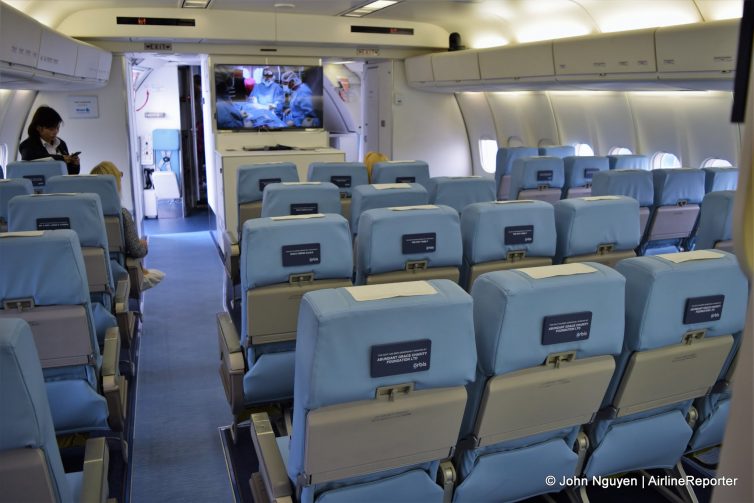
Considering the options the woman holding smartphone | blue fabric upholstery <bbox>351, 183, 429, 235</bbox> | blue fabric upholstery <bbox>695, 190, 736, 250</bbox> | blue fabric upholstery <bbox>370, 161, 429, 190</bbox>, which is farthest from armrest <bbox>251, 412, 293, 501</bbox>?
the woman holding smartphone

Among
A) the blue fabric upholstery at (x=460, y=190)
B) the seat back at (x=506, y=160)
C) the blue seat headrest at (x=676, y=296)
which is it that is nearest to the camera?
the blue seat headrest at (x=676, y=296)

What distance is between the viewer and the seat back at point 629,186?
5.10 m

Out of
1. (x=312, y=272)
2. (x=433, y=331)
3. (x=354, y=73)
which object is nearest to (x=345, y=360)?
(x=433, y=331)

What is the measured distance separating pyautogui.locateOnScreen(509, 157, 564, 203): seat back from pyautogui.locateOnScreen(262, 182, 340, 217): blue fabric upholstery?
2.70 m

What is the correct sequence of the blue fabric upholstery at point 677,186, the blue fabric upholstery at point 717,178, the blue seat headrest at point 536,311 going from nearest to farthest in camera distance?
the blue seat headrest at point 536,311, the blue fabric upholstery at point 677,186, the blue fabric upholstery at point 717,178

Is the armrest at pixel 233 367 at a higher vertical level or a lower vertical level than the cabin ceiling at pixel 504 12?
lower

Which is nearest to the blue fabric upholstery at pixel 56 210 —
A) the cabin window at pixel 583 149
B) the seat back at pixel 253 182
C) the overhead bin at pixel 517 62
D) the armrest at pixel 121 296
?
the armrest at pixel 121 296

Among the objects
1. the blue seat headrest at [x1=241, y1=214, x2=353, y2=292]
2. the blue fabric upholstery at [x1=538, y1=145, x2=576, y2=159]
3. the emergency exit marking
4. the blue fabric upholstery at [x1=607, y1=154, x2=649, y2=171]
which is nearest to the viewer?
the blue seat headrest at [x1=241, y1=214, x2=353, y2=292]

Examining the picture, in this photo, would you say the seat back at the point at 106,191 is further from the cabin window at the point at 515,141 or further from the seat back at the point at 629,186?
the cabin window at the point at 515,141

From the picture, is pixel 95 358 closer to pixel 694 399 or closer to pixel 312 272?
pixel 312 272

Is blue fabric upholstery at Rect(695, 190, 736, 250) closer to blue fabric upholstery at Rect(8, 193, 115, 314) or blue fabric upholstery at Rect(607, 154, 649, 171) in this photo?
blue fabric upholstery at Rect(607, 154, 649, 171)

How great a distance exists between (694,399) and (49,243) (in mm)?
3117

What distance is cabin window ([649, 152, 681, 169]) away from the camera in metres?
7.77

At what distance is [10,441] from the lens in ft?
5.38
